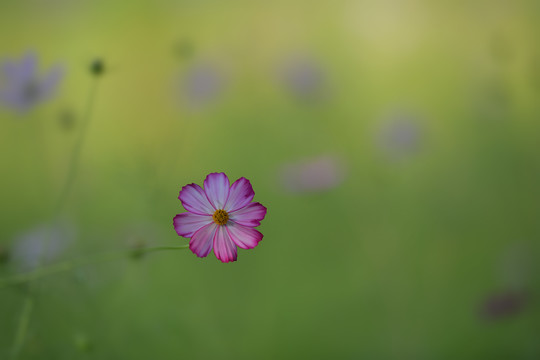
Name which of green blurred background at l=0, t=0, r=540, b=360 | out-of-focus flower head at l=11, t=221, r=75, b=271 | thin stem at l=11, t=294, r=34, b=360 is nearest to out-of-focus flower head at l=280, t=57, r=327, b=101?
green blurred background at l=0, t=0, r=540, b=360

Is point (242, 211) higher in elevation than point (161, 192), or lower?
lower

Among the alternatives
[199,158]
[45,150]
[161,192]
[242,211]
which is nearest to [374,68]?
[199,158]

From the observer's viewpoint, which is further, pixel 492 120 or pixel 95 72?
pixel 492 120

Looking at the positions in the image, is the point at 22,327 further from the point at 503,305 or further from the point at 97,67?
the point at 503,305

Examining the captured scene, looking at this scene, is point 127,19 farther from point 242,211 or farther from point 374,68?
point 242,211

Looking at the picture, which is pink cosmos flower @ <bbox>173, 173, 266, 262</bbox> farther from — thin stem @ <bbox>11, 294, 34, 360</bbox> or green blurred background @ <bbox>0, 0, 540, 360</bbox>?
green blurred background @ <bbox>0, 0, 540, 360</bbox>

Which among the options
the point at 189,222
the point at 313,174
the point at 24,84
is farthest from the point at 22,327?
the point at 313,174
